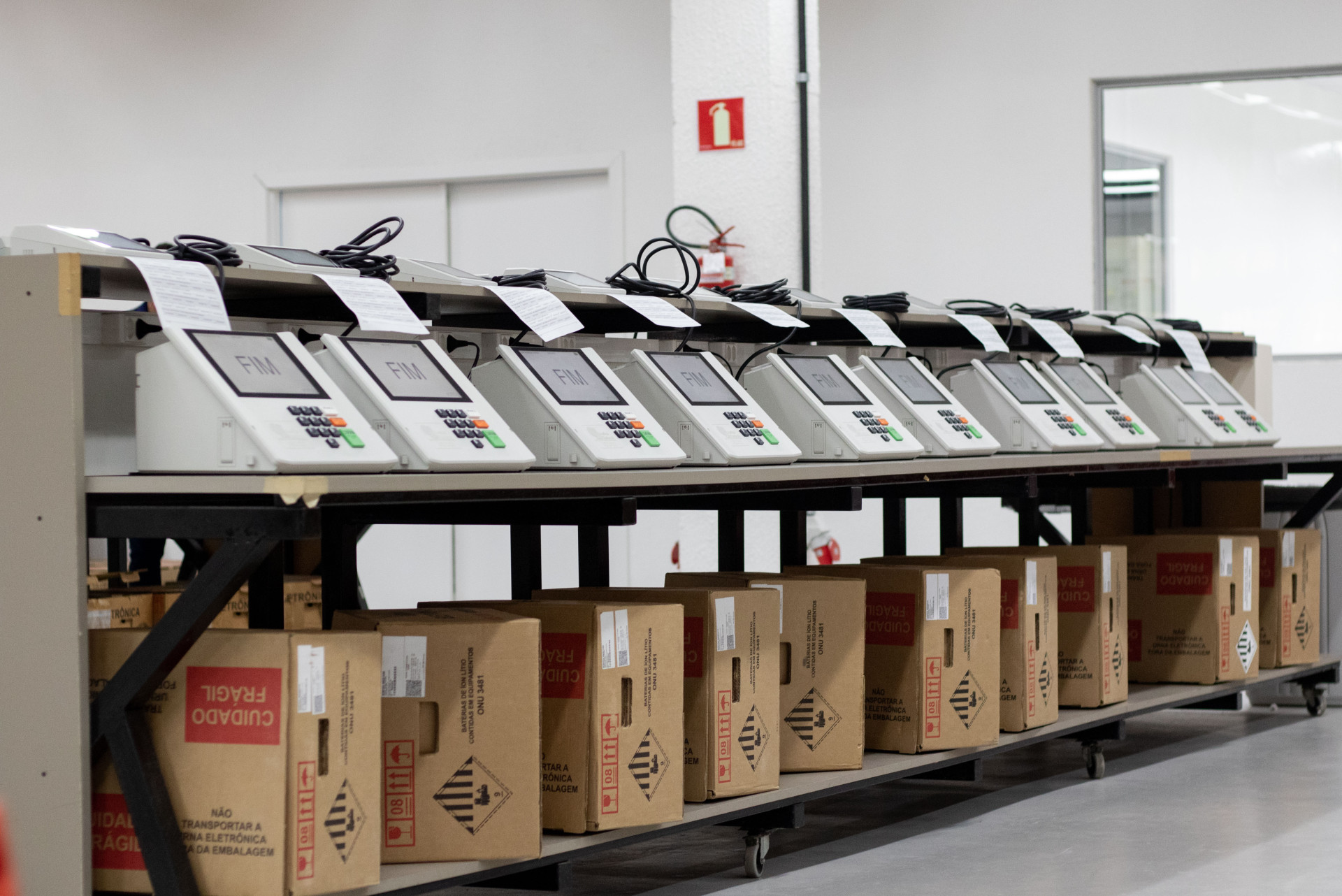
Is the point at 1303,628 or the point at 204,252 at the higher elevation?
the point at 204,252

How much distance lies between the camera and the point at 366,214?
23.1 feet

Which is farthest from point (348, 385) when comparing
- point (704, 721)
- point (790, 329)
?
point (790, 329)

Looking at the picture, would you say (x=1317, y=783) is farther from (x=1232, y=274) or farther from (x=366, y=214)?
(x=366, y=214)

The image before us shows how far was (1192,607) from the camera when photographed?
4035mm

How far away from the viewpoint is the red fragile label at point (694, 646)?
2645 millimetres

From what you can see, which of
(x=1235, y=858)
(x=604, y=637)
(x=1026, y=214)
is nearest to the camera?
(x=604, y=637)

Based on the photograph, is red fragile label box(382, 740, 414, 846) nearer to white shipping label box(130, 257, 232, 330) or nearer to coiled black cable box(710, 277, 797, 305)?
white shipping label box(130, 257, 232, 330)

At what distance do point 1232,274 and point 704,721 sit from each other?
4406mm

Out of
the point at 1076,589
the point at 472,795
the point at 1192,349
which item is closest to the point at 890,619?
the point at 1076,589

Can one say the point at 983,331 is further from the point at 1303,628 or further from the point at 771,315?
the point at 1303,628

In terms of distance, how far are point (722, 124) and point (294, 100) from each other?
9.70 feet

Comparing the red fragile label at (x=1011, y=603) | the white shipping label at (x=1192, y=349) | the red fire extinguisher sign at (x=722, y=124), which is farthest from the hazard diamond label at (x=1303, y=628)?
the red fire extinguisher sign at (x=722, y=124)

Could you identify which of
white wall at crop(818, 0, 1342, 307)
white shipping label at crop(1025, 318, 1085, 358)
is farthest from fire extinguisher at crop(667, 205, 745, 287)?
white wall at crop(818, 0, 1342, 307)

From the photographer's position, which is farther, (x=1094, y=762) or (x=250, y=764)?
(x=1094, y=762)
